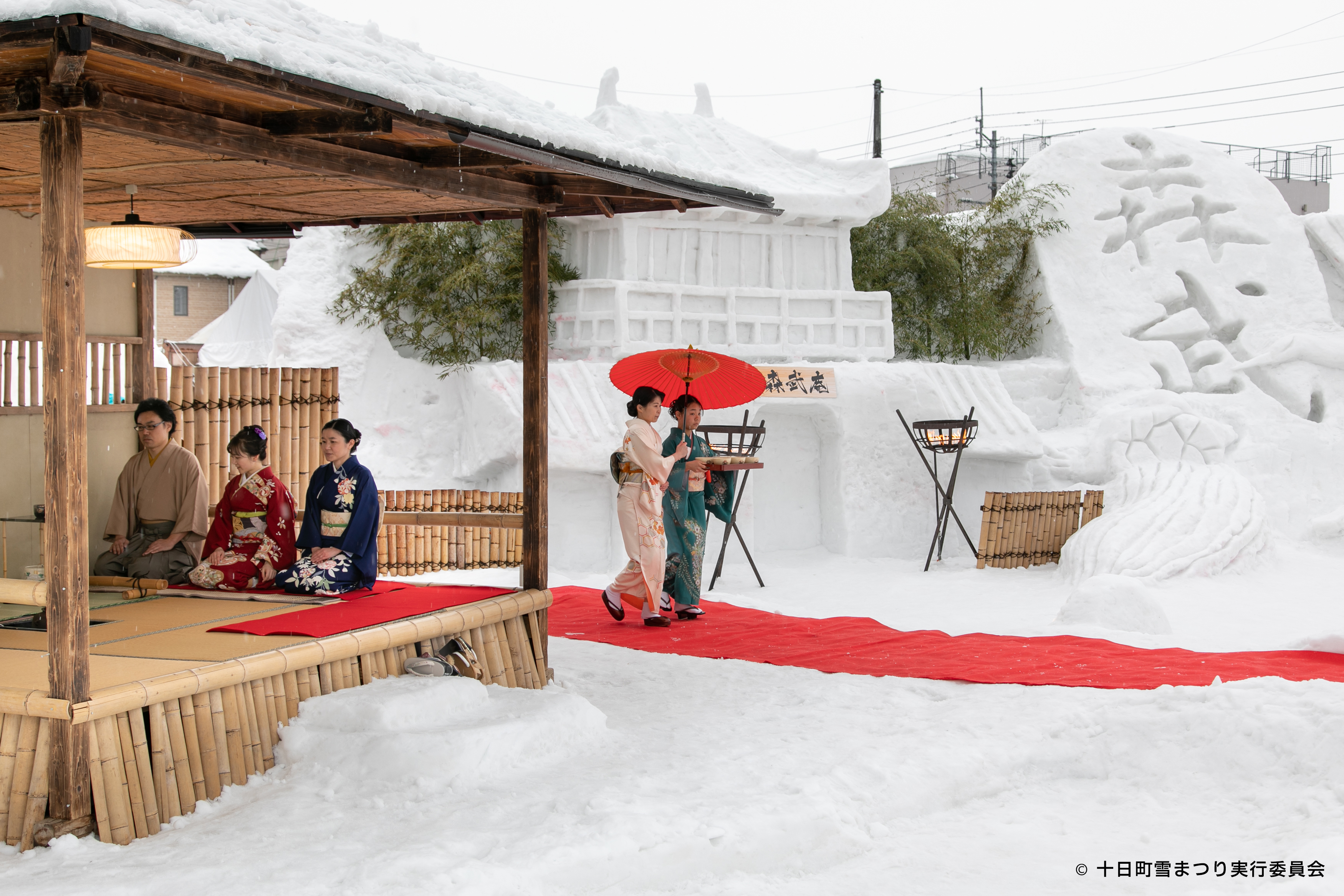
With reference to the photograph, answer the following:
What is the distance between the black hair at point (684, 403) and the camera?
25.1 ft

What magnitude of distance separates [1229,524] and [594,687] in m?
7.79

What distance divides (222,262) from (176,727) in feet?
68.7

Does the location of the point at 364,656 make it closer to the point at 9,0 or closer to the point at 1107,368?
the point at 9,0

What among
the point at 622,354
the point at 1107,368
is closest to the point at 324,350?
the point at 622,354

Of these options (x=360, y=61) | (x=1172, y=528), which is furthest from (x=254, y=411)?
(x=1172, y=528)

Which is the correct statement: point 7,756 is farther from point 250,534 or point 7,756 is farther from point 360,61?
point 360,61

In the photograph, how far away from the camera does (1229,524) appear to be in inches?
435

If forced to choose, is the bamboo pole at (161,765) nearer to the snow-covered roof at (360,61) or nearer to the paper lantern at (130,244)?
the snow-covered roof at (360,61)

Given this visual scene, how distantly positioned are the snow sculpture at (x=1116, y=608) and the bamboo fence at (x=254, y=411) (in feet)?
17.0

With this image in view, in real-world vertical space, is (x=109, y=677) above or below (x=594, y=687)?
above

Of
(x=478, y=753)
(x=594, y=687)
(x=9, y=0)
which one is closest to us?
(x=9, y=0)

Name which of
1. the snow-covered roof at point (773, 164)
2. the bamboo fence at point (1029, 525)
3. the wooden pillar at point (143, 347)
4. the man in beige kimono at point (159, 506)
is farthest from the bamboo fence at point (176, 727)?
the snow-covered roof at point (773, 164)

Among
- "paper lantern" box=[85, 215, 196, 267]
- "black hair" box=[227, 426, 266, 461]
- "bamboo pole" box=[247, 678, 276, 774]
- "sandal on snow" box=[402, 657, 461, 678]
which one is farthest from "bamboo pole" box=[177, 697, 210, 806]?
"paper lantern" box=[85, 215, 196, 267]

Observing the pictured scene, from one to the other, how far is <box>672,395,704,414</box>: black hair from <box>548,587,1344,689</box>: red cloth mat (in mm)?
1418
